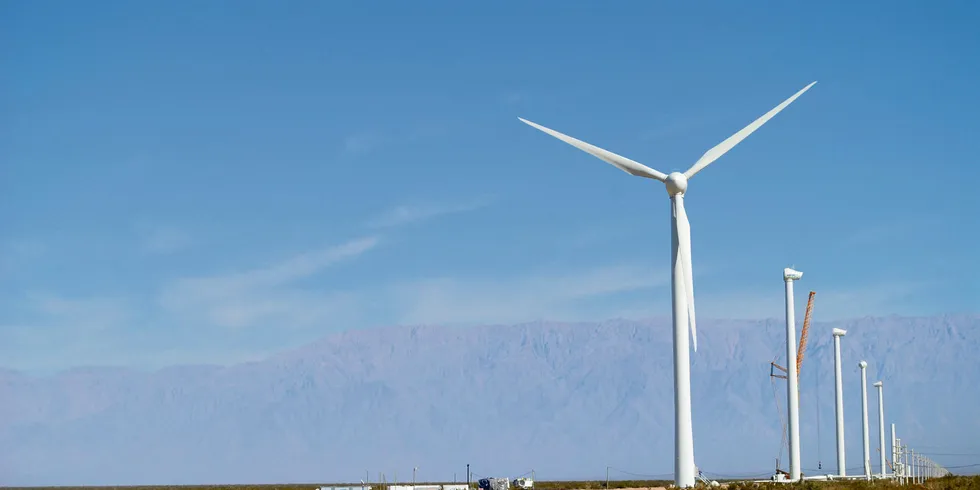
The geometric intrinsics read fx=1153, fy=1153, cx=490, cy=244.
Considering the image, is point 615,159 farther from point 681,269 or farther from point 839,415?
point 839,415

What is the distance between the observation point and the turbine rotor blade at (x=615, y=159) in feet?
284

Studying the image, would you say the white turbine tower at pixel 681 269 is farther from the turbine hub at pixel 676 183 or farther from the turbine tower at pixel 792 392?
the turbine tower at pixel 792 392

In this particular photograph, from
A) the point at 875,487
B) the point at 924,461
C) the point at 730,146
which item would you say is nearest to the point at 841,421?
the point at 924,461

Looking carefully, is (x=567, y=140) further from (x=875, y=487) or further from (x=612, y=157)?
(x=875, y=487)

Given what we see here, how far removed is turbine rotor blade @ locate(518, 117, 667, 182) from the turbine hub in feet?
4.01

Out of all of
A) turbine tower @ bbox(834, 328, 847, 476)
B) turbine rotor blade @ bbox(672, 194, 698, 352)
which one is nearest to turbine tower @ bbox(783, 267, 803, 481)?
turbine tower @ bbox(834, 328, 847, 476)

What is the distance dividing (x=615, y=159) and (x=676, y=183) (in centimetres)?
587

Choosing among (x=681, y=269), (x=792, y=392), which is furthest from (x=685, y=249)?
(x=792, y=392)

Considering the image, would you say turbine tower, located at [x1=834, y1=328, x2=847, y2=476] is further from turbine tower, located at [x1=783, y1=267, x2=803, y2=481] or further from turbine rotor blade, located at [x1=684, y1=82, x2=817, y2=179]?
turbine rotor blade, located at [x1=684, y1=82, x2=817, y2=179]

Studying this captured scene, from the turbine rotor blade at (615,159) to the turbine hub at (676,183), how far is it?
122 centimetres

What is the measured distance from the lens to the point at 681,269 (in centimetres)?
8412

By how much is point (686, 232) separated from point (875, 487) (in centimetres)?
3313

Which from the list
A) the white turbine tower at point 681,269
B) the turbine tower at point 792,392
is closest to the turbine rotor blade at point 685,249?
the white turbine tower at point 681,269

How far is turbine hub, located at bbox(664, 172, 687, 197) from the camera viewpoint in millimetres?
84000
